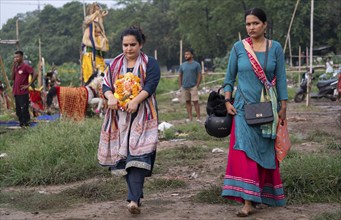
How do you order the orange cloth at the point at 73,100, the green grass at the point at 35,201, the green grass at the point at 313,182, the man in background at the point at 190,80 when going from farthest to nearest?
the man in background at the point at 190,80, the orange cloth at the point at 73,100, the green grass at the point at 35,201, the green grass at the point at 313,182

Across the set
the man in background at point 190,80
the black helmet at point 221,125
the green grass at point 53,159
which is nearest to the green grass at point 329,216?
the black helmet at point 221,125

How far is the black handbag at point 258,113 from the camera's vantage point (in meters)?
4.77

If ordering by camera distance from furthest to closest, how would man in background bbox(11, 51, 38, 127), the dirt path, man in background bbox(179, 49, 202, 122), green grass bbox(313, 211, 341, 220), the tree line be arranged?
the tree line, man in background bbox(179, 49, 202, 122), man in background bbox(11, 51, 38, 127), the dirt path, green grass bbox(313, 211, 341, 220)

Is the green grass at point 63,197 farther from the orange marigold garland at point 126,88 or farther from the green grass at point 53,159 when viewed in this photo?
the orange marigold garland at point 126,88

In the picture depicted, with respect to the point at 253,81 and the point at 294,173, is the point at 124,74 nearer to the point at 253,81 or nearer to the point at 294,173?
the point at 253,81

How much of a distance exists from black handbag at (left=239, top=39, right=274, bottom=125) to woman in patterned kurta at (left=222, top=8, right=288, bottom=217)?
0.24 ft

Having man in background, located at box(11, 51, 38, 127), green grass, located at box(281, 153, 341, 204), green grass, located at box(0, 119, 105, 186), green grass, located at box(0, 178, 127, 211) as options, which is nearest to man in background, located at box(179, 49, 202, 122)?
man in background, located at box(11, 51, 38, 127)

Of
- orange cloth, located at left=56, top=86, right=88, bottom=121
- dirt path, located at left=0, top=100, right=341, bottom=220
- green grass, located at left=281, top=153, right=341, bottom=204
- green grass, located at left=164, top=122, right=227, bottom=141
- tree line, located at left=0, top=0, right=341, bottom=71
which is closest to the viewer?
dirt path, located at left=0, top=100, right=341, bottom=220

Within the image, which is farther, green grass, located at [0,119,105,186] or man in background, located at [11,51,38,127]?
man in background, located at [11,51,38,127]

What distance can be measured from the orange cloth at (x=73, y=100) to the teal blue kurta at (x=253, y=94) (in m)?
7.76

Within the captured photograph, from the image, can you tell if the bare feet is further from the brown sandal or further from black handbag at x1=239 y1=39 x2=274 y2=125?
black handbag at x1=239 y1=39 x2=274 y2=125

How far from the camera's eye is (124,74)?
16.8ft

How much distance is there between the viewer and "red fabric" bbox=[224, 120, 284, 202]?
4730 mm

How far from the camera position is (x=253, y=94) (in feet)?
16.0
